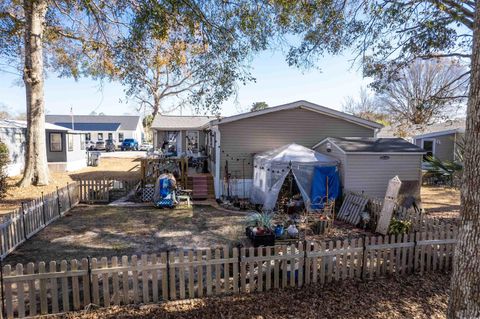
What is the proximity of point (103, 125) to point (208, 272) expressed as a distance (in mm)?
53428

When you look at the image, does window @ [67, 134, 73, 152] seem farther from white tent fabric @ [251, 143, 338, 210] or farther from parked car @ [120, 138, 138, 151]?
parked car @ [120, 138, 138, 151]

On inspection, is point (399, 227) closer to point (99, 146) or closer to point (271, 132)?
point (271, 132)

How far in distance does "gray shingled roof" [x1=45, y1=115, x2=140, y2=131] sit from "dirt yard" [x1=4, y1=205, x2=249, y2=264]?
45.6 m

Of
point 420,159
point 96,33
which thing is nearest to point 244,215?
point 420,159

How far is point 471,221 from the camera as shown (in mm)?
3287

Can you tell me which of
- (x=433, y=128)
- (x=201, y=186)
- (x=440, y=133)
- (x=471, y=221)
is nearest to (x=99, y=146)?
(x=201, y=186)

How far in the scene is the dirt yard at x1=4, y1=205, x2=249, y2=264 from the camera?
7504 millimetres

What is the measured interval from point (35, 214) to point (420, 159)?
14.4 metres

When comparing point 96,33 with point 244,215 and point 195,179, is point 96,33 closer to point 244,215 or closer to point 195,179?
point 195,179

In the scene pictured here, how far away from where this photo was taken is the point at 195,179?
15516 mm

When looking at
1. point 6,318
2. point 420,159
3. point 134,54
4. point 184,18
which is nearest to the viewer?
point 6,318

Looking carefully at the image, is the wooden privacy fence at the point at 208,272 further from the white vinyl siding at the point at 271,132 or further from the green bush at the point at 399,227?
the white vinyl siding at the point at 271,132

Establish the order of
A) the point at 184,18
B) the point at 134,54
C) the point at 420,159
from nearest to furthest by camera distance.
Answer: the point at 184,18
the point at 134,54
the point at 420,159

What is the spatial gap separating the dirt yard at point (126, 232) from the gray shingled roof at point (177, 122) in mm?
12843
